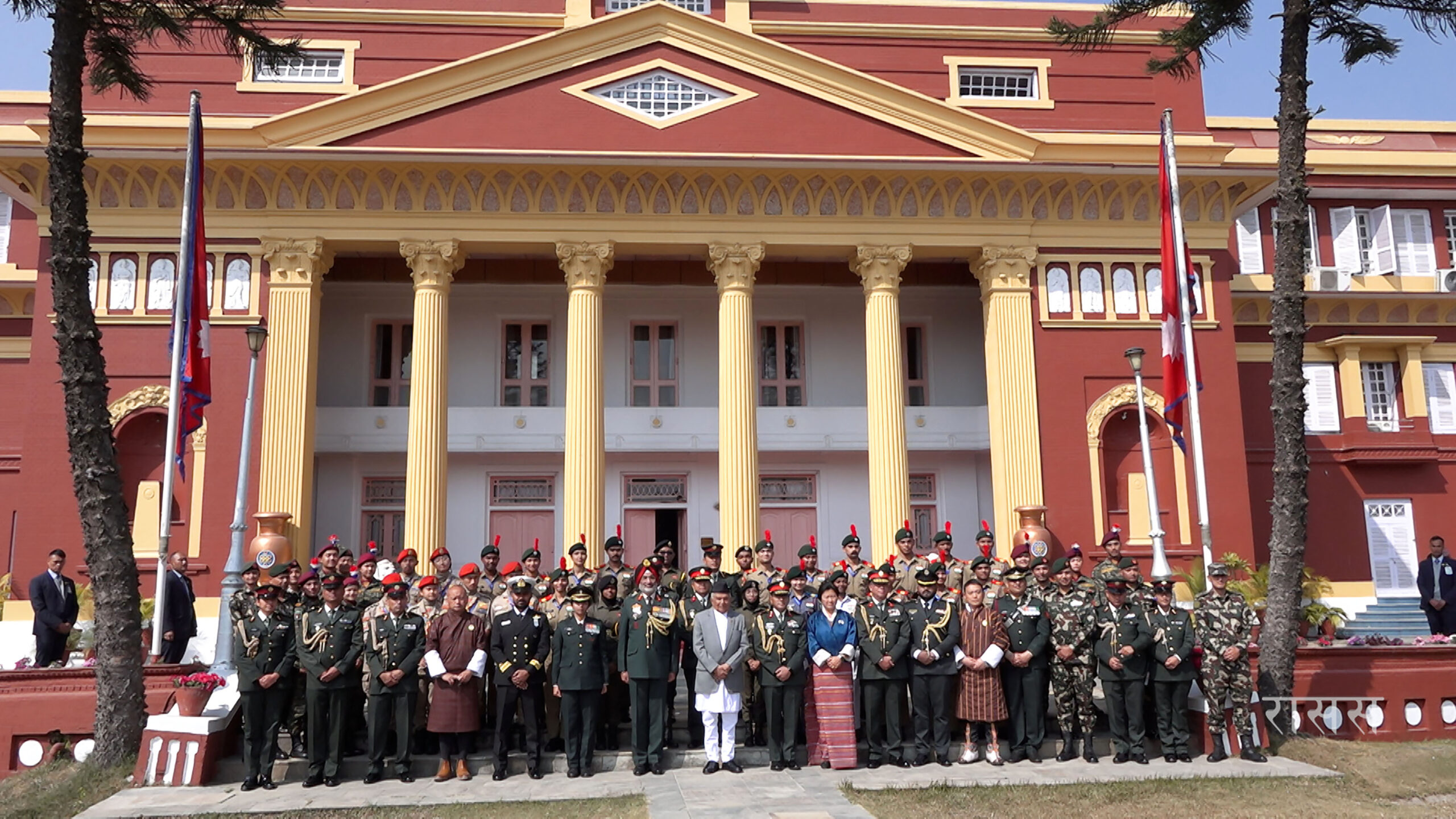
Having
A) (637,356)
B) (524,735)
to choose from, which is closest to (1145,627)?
(524,735)

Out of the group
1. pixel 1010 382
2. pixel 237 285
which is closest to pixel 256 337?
pixel 237 285

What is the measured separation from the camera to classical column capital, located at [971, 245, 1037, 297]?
819 inches

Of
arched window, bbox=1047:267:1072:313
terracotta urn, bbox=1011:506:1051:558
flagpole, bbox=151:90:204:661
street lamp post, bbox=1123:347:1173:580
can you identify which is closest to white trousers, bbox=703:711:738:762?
flagpole, bbox=151:90:204:661

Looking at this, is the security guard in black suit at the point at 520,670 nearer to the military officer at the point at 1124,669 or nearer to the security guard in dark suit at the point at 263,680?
the security guard in dark suit at the point at 263,680

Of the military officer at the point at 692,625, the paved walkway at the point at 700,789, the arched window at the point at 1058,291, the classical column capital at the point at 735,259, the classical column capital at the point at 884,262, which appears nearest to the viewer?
the paved walkway at the point at 700,789

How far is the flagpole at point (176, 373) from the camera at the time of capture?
40.8 feet

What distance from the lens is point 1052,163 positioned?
20203 mm

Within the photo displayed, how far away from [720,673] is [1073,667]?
12.0ft

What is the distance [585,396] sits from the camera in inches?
767

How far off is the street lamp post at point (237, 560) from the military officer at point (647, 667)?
3978 mm

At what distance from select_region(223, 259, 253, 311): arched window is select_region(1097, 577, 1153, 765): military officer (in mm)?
15511

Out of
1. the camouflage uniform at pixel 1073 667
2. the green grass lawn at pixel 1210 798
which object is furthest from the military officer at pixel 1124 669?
the green grass lawn at pixel 1210 798

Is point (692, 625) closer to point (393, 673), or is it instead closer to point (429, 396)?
point (393, 673)

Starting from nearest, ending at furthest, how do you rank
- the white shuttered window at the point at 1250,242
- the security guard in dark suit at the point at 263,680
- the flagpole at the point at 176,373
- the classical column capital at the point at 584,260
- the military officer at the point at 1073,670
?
1. the security guard in dark suit at the point at 263,680
2. the military officer at the point at 1073,670
3. the flagpole at the point at 176,373
4. the classical column capital at the point at 584,260
5. the white shuttered window at the point at 1250,242
